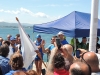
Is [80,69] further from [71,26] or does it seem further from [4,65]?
[71,26]

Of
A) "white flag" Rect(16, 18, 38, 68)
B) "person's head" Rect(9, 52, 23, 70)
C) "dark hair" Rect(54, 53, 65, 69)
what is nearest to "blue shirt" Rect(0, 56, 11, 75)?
"person's head" Rect(9, 52, 23, 70)

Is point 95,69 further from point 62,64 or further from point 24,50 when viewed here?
point 24,50

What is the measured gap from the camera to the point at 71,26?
24.4 feet

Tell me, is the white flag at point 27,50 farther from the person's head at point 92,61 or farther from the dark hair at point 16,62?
the person's head at point 92,61

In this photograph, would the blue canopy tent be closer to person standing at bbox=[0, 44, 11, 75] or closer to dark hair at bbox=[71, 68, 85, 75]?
person standing at bbox=[0, 44, 11, 75]

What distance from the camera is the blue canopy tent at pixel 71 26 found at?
7.16 m

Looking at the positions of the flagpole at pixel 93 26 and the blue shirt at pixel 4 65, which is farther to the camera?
the flagpole at pixel 93 26

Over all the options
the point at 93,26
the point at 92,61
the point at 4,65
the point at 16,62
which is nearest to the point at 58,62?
the point at 92,61

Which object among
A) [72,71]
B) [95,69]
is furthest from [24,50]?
[72,71]

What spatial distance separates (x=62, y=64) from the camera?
2.83m

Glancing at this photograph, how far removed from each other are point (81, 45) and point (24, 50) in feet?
12.3

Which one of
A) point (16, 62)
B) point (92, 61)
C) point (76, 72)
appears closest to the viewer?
point (76, 72)

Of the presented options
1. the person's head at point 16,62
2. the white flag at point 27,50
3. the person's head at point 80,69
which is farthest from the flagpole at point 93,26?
the person's head at point 80,69

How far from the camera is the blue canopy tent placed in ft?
23.5
